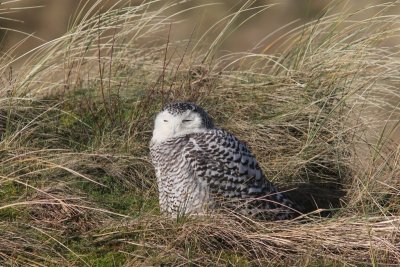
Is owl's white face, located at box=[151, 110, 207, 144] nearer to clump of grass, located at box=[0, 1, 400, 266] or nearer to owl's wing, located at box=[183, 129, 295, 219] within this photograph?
owl's wing, located at box=[183, 129, 295, 219]

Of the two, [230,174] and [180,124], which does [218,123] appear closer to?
[180,124]

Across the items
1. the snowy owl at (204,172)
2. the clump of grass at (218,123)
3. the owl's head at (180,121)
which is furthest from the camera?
the owl's head at (180,121)

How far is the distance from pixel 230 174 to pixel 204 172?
0.43 ft

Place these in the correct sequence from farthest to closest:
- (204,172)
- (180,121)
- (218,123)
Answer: (218,123)
(180,121)
(204,172)

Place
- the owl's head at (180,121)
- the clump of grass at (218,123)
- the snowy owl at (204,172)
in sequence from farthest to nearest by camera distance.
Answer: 1. the owl's head at (180,121)
2. the snowy owl at (204,172)
3. the clump of grass at (218,123)

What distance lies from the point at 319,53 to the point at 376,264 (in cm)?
227

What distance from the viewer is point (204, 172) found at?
4.54 m

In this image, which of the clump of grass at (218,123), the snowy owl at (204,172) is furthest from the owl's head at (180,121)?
the clump of grass at (218,123)

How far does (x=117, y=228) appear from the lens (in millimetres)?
4250

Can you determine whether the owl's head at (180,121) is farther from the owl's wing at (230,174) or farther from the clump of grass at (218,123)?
the clump of grass at (218,123)

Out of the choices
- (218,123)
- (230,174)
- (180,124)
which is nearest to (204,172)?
(230,174)

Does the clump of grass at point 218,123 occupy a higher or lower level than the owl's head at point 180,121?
lower

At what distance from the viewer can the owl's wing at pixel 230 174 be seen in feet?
14.9

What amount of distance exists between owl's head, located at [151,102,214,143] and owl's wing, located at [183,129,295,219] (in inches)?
2.9
